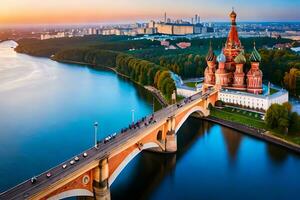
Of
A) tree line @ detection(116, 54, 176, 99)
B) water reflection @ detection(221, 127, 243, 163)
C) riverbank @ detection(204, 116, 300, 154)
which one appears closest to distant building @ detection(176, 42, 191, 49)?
tree line @ detection(116, 54, 176, 99)

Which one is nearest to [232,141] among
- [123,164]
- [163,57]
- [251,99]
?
[251,99]

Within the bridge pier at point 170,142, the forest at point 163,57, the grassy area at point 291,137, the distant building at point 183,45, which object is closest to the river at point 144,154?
the bridge pier at point 170,142

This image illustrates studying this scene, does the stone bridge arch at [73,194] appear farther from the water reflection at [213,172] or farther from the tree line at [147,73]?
the tree line at [147,73]

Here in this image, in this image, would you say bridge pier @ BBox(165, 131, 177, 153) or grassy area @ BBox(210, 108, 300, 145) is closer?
bridge pier @ BBox(165, 131, 177, 153)

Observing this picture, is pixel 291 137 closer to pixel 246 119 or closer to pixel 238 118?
pixel 246 119

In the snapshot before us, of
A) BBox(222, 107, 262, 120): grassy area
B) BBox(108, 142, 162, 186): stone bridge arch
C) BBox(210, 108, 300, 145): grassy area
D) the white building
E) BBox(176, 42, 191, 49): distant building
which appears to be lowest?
BBox(210, 108, 300, 145): grassy area

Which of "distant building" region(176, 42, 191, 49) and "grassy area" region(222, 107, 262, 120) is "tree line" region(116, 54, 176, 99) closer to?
"grassy area" region(222, 107, 262, 120)
